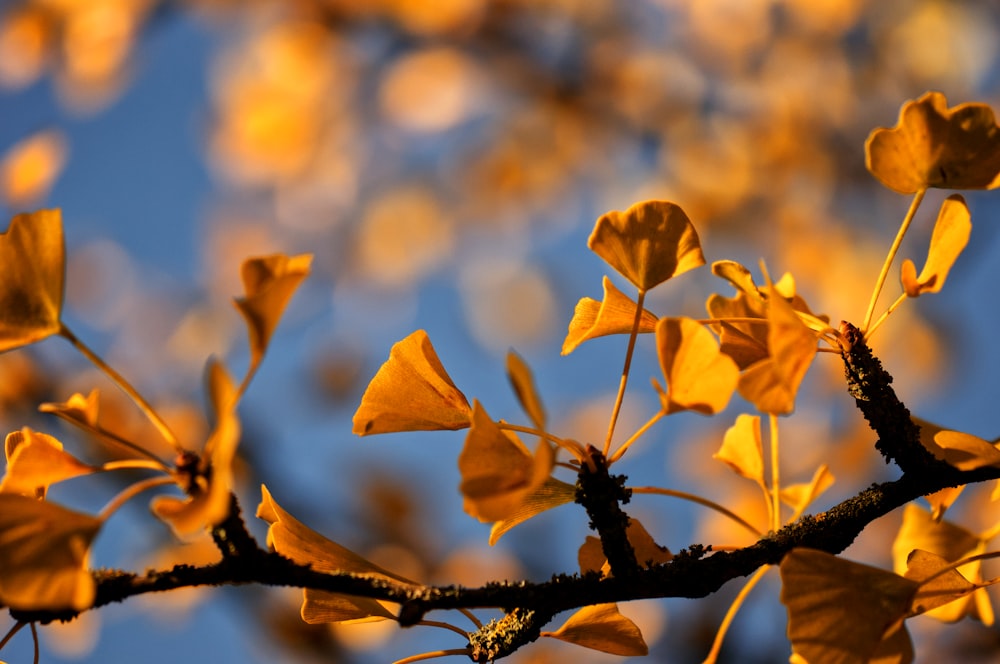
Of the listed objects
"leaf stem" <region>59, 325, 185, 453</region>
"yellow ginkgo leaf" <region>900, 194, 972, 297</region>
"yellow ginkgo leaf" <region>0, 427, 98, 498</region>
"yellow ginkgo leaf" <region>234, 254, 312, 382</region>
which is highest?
"yellow ginkgo leaf" <region>900, 194, 972, 297</region>

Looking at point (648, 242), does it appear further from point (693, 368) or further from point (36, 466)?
point (36, 466)

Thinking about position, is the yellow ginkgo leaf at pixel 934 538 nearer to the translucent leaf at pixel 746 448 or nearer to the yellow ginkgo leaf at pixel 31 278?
the translucent leaf at pixel 746 448

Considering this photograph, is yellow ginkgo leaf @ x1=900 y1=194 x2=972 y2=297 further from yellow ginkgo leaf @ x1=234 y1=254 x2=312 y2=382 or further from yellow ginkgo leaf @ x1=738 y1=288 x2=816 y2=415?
yellow ginkgo leaf @ x1=234 y1=254 x2=312 y2=382

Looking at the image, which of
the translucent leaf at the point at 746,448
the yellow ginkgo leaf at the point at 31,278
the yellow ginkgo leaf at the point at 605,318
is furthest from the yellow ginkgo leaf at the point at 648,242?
the yellow ginkgo leaf at the point at 31,278

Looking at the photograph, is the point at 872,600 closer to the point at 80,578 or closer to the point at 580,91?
the point at 80,578

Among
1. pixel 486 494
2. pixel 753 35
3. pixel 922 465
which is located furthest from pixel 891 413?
pixel 753 35

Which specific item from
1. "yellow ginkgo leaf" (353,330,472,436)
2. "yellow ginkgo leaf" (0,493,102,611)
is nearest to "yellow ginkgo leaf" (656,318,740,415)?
"yellow ginkgo leaf" (353,330,472,436)
